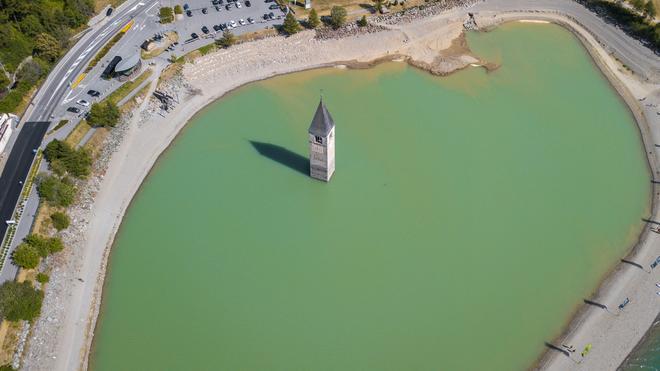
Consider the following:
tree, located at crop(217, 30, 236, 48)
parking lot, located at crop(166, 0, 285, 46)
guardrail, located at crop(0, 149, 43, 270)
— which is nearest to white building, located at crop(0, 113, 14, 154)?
guardrail, located at crop(0, 149, 43, 270)

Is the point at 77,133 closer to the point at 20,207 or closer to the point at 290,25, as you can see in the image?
the point at 20,207

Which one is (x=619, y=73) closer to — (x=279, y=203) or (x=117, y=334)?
(x=279, y=203)

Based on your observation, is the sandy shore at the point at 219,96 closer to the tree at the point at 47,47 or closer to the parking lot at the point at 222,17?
the parking lot at the point at 222,17

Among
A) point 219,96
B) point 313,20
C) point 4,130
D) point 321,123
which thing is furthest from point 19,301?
point 313,20

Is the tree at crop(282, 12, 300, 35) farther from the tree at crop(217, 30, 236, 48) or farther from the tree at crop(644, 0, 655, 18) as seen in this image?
the tree at crop(644, 0, 655, 18)

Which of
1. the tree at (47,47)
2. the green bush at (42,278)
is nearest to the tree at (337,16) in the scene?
the tree at (47,47)

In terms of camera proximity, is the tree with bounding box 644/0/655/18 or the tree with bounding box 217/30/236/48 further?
the tree with bounding box 644/0/655/18

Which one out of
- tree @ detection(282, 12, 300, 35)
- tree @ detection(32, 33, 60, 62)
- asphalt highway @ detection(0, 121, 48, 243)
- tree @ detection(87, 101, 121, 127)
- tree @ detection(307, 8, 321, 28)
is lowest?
asphalt highway @ detection(0, 121, 48, 243)
